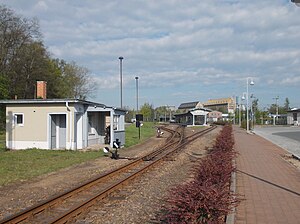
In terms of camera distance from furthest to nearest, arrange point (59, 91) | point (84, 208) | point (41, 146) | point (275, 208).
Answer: point (59, 91) → point (41, 146) → point (84, 208) → point (275, 208)

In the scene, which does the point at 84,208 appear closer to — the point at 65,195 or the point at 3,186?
the point at 65,195

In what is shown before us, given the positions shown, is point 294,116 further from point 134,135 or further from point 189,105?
point 134,135

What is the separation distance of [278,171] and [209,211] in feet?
32.0

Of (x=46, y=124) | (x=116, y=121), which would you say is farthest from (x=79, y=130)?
(x=116, y=121)

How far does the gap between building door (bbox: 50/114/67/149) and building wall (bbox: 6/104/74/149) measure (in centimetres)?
66

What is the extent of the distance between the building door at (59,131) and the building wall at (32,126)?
26.0 inches

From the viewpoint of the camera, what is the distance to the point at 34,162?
17125 mm

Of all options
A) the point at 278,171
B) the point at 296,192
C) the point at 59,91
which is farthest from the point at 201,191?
the point at 59,91

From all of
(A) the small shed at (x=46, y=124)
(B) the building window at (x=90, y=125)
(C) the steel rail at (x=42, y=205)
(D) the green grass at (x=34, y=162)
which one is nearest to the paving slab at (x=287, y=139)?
(D) the green grass at (x=34, y=162)

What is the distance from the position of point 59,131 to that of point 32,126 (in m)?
1.61

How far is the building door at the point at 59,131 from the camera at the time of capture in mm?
23438

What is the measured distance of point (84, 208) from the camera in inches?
340

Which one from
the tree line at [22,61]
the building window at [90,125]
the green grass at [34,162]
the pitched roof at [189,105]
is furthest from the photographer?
the pitched roof at [189,105]

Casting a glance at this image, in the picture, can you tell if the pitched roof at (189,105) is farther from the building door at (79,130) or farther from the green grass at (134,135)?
the building door at (79,130)
